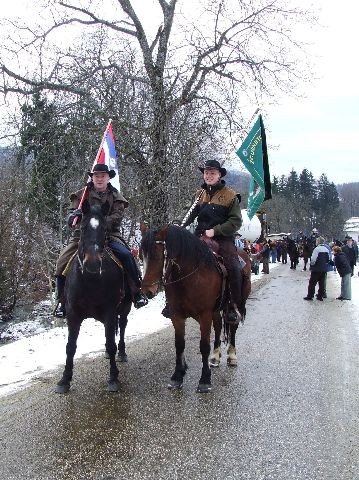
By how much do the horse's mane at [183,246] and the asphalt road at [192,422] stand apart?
1591mm

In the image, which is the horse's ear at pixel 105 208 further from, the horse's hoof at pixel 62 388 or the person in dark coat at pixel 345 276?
the person in dark coat at pixel 345 276

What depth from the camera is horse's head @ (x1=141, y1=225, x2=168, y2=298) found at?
5605 millimetres

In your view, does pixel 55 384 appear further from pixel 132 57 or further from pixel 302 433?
pixel 132 57

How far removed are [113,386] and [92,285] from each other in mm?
1248

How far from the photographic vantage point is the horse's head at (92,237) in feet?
18.7

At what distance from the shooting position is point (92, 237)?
18.8 feet

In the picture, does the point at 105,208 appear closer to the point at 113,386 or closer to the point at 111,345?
the point at 111,345

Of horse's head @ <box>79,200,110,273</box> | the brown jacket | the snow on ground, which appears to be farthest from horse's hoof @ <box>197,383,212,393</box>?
the snow on ground

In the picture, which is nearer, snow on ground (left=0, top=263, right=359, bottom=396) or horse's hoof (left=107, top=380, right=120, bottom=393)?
horse's hoof (left=107, top=380, right=120, bottom=393)

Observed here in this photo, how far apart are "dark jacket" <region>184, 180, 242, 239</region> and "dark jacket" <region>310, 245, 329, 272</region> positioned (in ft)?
34.1

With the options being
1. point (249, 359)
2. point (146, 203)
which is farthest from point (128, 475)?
point (146, 203)

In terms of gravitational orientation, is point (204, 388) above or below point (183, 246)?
below

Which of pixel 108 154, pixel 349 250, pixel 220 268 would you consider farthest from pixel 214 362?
pixel 349 250

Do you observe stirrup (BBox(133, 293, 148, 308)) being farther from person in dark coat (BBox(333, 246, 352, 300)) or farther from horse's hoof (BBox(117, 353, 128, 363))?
person in dark coat (BBox(333, 246, 352, 300))
